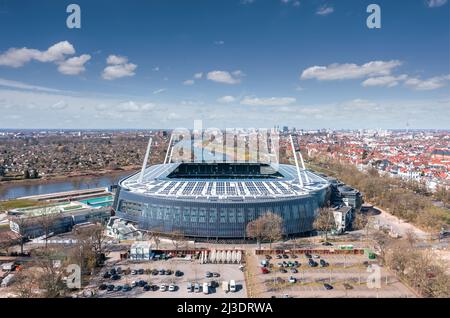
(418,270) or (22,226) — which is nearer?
(418,270)

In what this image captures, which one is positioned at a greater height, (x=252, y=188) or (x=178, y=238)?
(x=252, y=188)

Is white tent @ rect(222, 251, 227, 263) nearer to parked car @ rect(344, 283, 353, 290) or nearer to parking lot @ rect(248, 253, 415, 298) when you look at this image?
parking lot @ rect(248, 253, 415, 298)

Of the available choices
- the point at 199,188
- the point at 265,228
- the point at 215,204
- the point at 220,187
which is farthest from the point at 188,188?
the point at 265,228

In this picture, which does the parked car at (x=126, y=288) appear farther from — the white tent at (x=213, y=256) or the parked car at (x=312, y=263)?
the parked car at (x=312, y=263)

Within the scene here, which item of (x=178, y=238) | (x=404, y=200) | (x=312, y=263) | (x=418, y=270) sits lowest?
(x=312, y=263)

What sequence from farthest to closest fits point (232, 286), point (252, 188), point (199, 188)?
point (252, 188)
point (199, 188)
point (232, 286)

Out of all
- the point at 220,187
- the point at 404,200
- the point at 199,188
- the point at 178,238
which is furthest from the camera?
the point at 404,200

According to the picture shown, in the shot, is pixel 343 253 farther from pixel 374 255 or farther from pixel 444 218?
pixel 444 218

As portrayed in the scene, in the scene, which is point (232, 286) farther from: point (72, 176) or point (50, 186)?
point (72, 176)
